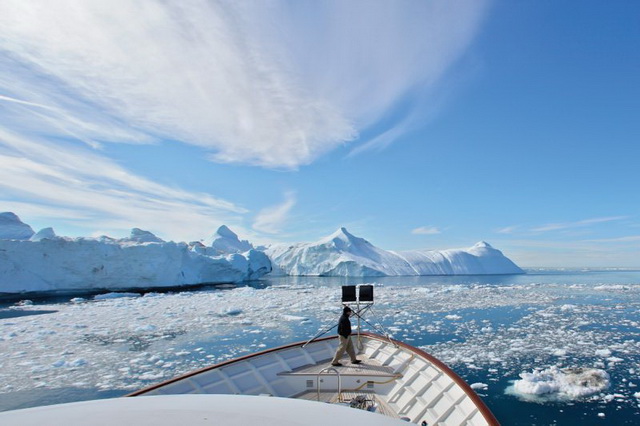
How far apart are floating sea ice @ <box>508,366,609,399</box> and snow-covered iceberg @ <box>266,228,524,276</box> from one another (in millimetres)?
49849

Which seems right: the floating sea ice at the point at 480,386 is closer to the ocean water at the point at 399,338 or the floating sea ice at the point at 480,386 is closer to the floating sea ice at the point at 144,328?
the ocean water at the point at 399,338

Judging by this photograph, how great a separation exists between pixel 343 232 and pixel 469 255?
28.6 metres

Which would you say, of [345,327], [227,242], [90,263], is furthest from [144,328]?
[227,242]

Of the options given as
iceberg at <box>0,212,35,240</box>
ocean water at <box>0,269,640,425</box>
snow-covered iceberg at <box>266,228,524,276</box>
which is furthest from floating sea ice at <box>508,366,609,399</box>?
iceberg at <box>0,212,35,240</box>

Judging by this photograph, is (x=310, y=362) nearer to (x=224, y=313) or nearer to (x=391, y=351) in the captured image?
(x=391, y=351)

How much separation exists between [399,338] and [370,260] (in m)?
53.9

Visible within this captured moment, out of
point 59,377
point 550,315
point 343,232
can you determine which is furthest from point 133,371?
point 343,232

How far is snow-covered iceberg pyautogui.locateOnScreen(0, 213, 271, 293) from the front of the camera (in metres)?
31.1

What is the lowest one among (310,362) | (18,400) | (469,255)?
(18,400)

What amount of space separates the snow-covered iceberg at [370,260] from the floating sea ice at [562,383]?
49.8 meters

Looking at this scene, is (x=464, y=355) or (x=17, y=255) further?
(x=17, y=255)

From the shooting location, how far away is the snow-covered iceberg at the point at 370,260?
201ft

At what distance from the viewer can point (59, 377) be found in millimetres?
9258

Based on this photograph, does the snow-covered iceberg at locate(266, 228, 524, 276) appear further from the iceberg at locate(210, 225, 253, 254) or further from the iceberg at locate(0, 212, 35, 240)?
the iceberg at locate(0, 212, 35, 240)
